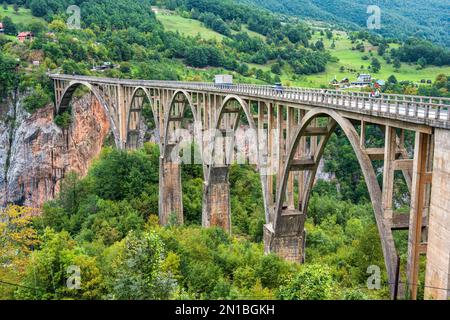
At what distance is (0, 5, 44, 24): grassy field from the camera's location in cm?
11519

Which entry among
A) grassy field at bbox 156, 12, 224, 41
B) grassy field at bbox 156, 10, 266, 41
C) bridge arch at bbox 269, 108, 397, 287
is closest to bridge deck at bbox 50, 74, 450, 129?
bridge arch at bbox 269, 108, 397, 287

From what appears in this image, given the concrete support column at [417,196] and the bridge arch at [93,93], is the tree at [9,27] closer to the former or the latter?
the bridge arch at [93,93]

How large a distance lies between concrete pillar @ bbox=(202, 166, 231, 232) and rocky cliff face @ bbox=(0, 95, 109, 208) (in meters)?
36.0

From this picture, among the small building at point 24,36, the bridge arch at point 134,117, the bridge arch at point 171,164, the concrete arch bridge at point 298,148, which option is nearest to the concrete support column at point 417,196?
the concrete arch bridge at point 298,148

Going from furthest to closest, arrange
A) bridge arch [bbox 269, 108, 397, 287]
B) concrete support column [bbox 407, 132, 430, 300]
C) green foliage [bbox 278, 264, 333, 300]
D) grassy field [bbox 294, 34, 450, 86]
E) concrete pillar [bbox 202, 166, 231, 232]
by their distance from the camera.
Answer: grassy field [bbox 294, 34, 450, 86] → concrete pillar [bbox 202, 166, 231, 232] → bridge arch [bbox 269, 108, 397, 287] → green foliage [bbox 278, 264, 333, 300] → concrete support column [bbox 407, 132, 430, 300]

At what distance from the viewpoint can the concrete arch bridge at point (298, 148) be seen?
18234mm

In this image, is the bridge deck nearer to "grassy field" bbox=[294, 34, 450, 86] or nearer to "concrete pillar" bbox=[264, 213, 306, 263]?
"concrete pillar" bbox=[264, 213, 306, 263]

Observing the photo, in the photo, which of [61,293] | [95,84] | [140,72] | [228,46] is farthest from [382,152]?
[228,46]

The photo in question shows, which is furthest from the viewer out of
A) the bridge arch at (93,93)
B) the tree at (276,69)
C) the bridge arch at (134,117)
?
the tree at (276,69)

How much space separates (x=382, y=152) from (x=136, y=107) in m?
43.3

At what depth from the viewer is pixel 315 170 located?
32.2 metres

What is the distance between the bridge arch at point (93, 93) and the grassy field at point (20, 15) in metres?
45.6

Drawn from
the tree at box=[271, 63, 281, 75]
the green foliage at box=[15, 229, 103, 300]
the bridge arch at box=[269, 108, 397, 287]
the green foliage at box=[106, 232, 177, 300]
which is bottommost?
the green foliage at box=[15, 229, 103, 300]

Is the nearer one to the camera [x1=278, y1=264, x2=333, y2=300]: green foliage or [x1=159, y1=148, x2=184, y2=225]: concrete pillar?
[x1=278, y1=264, x2=333, y2=300]: green foliage
